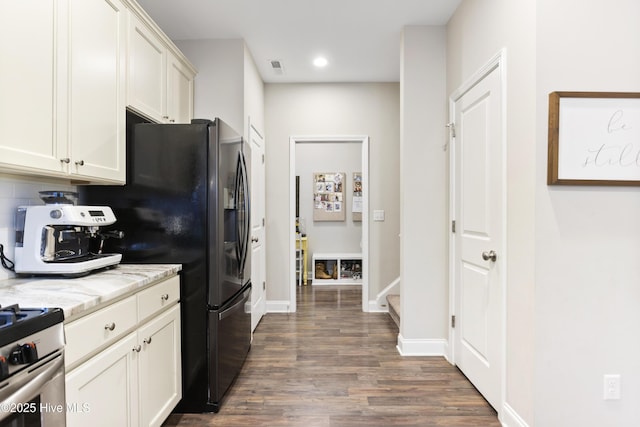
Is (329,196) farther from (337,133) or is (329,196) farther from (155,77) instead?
(155,77)

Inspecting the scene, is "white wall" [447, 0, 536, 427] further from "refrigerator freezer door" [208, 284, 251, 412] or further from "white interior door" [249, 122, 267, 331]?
"white interior door" [249, 122, 267, 331]

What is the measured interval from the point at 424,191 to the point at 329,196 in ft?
10.6

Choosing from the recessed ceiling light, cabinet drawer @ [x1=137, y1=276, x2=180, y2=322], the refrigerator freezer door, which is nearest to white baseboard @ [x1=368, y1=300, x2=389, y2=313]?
the refrigerator freezer door

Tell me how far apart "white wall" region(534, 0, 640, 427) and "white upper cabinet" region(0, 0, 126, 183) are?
7.11 ft

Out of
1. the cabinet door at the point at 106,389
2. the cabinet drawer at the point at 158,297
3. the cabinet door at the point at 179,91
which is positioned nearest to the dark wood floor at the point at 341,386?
the cabinet door at the point at 106,389

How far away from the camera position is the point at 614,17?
1.58 metres

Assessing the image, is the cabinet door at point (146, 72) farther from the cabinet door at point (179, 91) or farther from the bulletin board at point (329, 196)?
the bulletin board at point (329, 196)

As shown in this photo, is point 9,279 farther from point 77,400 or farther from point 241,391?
point 241,391

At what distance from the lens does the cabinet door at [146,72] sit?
2095 mm

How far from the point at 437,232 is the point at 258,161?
199cm

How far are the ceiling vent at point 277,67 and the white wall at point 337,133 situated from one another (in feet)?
1.03

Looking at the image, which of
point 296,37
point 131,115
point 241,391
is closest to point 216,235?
point 131,115

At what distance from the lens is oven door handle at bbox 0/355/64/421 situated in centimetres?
90

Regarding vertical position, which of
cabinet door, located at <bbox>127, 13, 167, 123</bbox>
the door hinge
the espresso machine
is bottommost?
the espresso machine
